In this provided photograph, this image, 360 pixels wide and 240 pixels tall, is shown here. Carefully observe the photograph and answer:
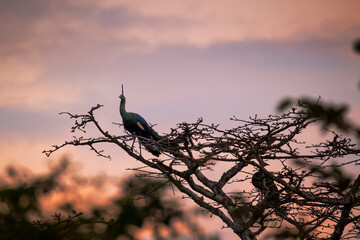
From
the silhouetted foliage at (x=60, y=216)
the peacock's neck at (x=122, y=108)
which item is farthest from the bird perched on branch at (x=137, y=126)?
the silhouetted foliage at (x=60, y=216)

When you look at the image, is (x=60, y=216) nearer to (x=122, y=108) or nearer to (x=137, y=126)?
(x=137, y=126)

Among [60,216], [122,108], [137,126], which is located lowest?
[60,216]

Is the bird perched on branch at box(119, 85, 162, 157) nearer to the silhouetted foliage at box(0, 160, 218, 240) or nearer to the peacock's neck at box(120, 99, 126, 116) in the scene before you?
the peacock's neck at box(120, 99, 126, 116)

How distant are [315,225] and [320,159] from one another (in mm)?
1063

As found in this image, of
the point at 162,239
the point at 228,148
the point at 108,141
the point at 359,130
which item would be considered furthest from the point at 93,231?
the point at 108,141

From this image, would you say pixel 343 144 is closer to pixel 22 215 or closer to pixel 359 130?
pixel 359 130

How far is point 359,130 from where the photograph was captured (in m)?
3.68

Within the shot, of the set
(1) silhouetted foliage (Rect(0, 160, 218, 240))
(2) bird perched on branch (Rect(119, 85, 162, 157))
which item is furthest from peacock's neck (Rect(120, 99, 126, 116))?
(1) silhouetted foliage (Rect(0, 160, 218, 240))

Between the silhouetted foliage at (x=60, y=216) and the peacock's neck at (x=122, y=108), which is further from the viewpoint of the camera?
the peacock's neck at (x=122, y=108)

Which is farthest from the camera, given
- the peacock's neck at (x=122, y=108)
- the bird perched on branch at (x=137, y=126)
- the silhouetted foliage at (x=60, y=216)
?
the peacock's neck at (x=122, y=108)

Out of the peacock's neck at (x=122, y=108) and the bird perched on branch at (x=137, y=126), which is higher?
the peacock's neck at (x=122, y=108)

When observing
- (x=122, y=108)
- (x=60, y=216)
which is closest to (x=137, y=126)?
(x=122, y=108)

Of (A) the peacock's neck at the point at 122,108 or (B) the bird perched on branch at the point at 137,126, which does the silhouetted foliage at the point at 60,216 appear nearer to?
(B) the bird perched on branch at the point at 137,126

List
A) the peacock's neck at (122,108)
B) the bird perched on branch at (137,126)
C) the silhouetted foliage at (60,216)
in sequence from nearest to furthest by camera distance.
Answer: the silhouetted foliage at (60,216) → the bird perched on branch at (137,126) → the peacock's neck at (122,108)
